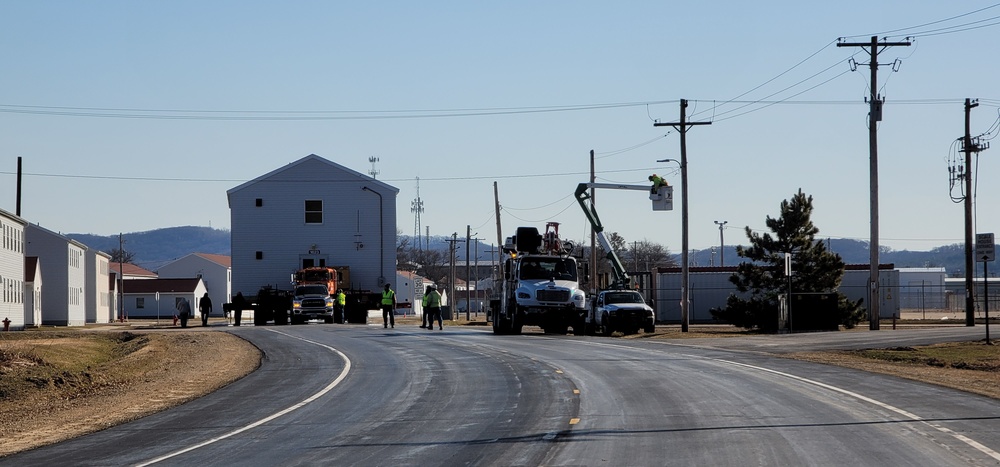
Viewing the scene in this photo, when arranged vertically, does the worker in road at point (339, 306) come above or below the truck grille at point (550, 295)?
below

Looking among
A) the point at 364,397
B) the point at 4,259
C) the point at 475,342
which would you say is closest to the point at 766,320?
the point at 475,342

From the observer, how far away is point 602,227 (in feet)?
160

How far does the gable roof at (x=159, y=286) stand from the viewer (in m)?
108

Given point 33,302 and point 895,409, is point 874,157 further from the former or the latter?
point 33,302

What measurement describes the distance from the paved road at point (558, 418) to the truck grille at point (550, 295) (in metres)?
13.2

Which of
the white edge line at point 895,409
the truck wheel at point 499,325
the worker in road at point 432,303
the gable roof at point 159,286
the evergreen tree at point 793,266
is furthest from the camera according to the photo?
the gable roof at point 159,286

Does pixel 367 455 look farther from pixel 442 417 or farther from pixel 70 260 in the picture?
pixel 70 260

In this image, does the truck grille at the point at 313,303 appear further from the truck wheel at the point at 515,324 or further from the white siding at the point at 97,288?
the white siding at the point at 97,288

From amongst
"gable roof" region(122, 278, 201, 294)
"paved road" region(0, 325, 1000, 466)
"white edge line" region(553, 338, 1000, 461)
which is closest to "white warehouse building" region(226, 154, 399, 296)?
"paved road" region(0, 325, 1000, 466)

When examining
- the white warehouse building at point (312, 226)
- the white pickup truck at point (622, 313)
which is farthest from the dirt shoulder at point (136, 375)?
the white warehouse building at point (312, 226)

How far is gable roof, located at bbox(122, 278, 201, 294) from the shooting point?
108125mm

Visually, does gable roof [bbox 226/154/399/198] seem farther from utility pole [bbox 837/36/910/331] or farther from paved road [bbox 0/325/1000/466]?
paved road [bbox 0/325/1000/466]

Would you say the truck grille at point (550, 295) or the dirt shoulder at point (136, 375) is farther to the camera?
the truck grille at point (550, 295)

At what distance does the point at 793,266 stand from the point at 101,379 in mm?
33087
